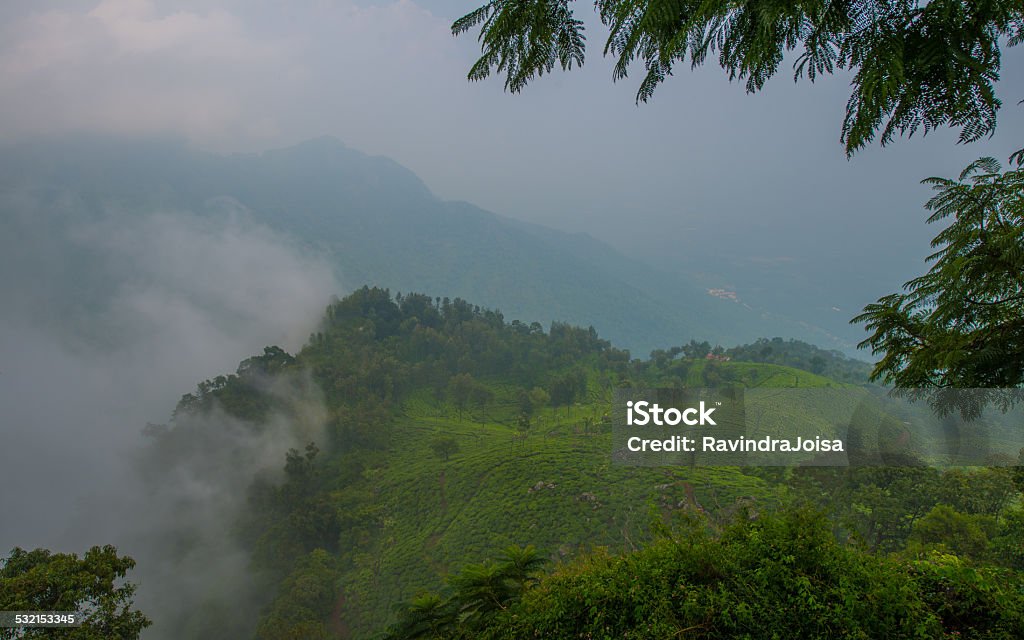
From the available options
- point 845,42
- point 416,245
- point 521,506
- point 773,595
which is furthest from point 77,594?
point 416,245

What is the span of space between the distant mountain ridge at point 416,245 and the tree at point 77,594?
5315 inches

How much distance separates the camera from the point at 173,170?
166000mm

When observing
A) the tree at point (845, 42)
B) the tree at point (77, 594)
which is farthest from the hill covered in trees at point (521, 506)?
the tree at point (77, 594)

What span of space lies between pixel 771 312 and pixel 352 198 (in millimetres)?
179612

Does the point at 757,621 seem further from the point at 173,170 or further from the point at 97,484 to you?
the point at 173,170

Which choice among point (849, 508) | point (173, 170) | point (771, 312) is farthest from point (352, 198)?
point (849, 508)

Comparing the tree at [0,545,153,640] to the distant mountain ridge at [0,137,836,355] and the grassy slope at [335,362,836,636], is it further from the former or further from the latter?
the distant mountain ridge at [0,137,836,355]

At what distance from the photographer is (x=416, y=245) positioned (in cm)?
17538

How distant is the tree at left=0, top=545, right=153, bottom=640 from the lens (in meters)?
9.59

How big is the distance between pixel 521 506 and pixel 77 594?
66.7ft

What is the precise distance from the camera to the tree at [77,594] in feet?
31.5

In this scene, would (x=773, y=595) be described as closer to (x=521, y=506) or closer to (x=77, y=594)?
(x=77, y=594)

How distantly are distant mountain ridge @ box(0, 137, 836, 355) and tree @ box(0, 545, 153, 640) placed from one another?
134996 millimetres

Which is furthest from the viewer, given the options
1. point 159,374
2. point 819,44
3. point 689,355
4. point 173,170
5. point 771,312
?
point 771,312
